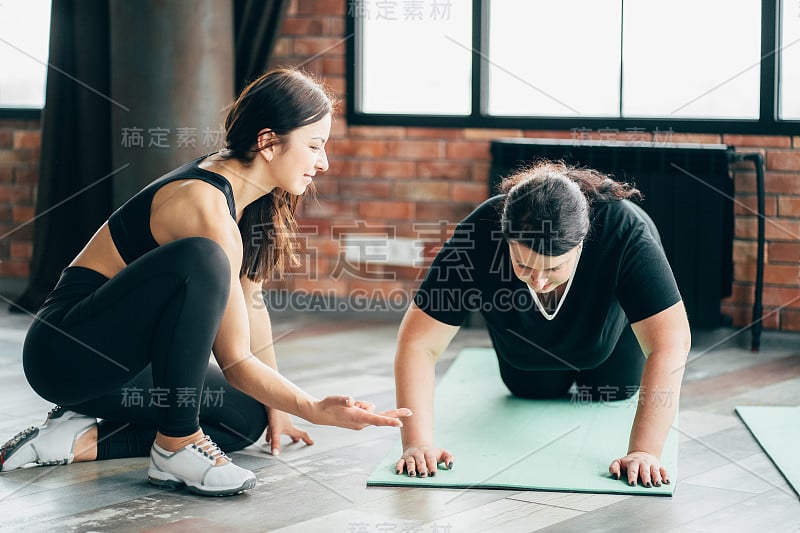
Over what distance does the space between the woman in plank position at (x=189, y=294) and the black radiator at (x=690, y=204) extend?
184 cm

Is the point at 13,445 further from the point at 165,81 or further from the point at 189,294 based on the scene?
the point at 165,81

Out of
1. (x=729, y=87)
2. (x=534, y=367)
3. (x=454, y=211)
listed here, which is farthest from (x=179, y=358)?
(x=729, y=87)

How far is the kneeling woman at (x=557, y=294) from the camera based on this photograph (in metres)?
2.18

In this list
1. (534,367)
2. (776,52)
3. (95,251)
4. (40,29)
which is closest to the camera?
(95,251)

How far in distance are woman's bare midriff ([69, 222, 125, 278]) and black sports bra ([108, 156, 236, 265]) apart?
Result: 11 mm


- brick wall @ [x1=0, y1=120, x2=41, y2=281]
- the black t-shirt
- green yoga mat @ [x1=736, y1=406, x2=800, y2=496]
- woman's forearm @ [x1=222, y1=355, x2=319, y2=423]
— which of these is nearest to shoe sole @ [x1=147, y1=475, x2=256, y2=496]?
woman's forearm @ [x1=222, y1=355, x2=319, y2=423]

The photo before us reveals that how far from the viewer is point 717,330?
388 cm

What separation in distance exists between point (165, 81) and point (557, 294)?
6.56ft

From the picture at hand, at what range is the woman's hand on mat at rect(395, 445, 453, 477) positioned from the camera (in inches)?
90.0

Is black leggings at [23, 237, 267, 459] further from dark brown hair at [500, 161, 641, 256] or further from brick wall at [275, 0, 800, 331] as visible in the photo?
brick wall at [275, 0, 800, 331]

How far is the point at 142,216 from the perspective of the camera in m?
2.18

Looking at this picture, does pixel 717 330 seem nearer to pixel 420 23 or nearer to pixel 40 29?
pixel 420 23

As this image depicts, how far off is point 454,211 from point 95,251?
86.9 inches

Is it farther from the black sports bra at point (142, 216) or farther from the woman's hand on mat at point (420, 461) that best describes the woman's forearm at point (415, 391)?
the black sports bra at point (142, 216)
